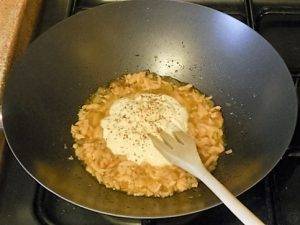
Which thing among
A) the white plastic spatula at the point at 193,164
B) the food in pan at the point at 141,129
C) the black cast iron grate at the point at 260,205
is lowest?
the black cast iron grate at the point at 260,205

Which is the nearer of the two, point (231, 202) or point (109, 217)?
point (231, 202)

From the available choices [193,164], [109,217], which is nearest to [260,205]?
[193,164]

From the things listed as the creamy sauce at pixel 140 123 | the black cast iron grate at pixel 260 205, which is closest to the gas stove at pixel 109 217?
the black cast iron grate at pixel 260 205

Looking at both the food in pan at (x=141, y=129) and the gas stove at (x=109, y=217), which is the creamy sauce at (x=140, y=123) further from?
the gas stove at (x=109, y=217)

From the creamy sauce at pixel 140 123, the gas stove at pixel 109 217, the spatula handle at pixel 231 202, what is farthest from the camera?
the creamy sauce at pixel 140 123

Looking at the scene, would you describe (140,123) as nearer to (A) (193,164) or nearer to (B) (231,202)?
(A) (193,164)

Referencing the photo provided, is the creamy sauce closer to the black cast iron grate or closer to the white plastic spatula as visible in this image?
the white plastic spatula
